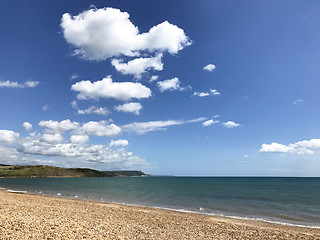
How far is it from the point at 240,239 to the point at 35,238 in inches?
516

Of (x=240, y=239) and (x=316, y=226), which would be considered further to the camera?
(x=316, y=226)

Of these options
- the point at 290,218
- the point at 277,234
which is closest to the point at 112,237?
the point at 277,234

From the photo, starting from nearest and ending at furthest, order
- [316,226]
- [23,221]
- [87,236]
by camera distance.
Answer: [87,236] < [23,221] < [316,226]

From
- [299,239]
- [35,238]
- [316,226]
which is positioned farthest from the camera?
[316,226]

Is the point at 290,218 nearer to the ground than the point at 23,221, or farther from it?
nearer to the ground

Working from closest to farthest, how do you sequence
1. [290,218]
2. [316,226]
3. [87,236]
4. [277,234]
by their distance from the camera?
[87,236]
[277,234]
[316,226]
[290,218]

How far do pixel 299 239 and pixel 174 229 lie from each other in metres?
9.69

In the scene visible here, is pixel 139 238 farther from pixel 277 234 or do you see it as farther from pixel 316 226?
pixel 316 226

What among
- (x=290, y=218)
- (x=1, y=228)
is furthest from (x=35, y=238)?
(x=290, y=218)

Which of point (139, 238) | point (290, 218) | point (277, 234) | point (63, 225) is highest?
point (63, 225)

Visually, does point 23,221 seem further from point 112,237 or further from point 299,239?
point 299,239

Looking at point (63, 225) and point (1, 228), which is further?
point (63, 225)

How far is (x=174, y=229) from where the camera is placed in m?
17.9

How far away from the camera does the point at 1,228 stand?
11250 mm
